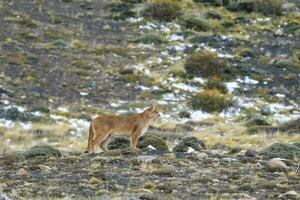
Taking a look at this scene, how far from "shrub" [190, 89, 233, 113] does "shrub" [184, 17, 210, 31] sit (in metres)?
11.2

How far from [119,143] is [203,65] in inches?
688

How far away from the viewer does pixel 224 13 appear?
45969 mm

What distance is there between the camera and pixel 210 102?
30750 millimetres

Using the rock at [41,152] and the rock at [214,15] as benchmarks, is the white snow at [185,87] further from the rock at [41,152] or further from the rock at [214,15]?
the rock at [41,152]

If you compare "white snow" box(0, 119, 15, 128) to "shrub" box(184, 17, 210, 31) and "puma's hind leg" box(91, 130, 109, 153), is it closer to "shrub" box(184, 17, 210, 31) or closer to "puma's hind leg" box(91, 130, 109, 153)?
"puma's hind leg" box(91, 130, 109, 153)

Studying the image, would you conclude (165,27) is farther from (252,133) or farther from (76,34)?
(252,133)

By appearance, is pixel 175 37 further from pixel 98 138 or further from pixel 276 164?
pixel 276 164

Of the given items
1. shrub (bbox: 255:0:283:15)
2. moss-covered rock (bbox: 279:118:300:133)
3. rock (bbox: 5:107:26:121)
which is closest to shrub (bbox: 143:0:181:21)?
shrub (bbox: 255:0:283:15)

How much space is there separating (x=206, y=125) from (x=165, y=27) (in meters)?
15.2

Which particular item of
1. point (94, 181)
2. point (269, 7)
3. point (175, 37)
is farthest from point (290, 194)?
point (269, 7)

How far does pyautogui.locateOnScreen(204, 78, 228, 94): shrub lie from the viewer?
3297cm

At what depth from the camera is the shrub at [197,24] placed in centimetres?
4197

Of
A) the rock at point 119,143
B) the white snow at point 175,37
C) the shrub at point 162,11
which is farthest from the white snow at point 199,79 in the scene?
the rock at point 119,143

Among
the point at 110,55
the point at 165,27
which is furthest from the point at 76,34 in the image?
the point at 165,27
